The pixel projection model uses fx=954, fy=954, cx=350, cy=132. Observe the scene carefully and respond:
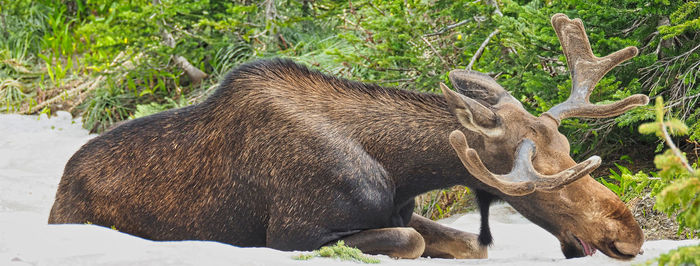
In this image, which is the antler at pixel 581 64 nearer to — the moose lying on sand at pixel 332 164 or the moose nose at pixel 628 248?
the moose lying on sand at pixel 332 164

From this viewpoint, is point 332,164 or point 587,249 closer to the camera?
point 587,249

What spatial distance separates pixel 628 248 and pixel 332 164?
1.57 meters

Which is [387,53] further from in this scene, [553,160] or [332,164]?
[553,160]

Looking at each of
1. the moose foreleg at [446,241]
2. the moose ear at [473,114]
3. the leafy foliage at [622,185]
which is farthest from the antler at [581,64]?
the moose foreleg at [446,241]

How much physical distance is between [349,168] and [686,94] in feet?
9.81

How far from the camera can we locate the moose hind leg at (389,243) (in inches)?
195

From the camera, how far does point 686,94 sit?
679 cm

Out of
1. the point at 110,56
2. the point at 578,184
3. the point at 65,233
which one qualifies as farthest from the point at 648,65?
the point at 110,56

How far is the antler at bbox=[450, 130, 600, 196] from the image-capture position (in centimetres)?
440

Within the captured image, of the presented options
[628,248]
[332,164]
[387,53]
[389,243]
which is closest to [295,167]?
[332,164]

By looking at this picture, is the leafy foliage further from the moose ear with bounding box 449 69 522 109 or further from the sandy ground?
the moose ear with bounding box 449 69 522 109

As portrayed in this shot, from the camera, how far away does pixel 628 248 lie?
179 inches

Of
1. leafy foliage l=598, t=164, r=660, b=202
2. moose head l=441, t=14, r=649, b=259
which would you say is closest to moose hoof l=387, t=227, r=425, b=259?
moose head l=441, t=14, r=649, b=259

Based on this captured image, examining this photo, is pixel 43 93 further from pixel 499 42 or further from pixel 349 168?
pixel 349 168
